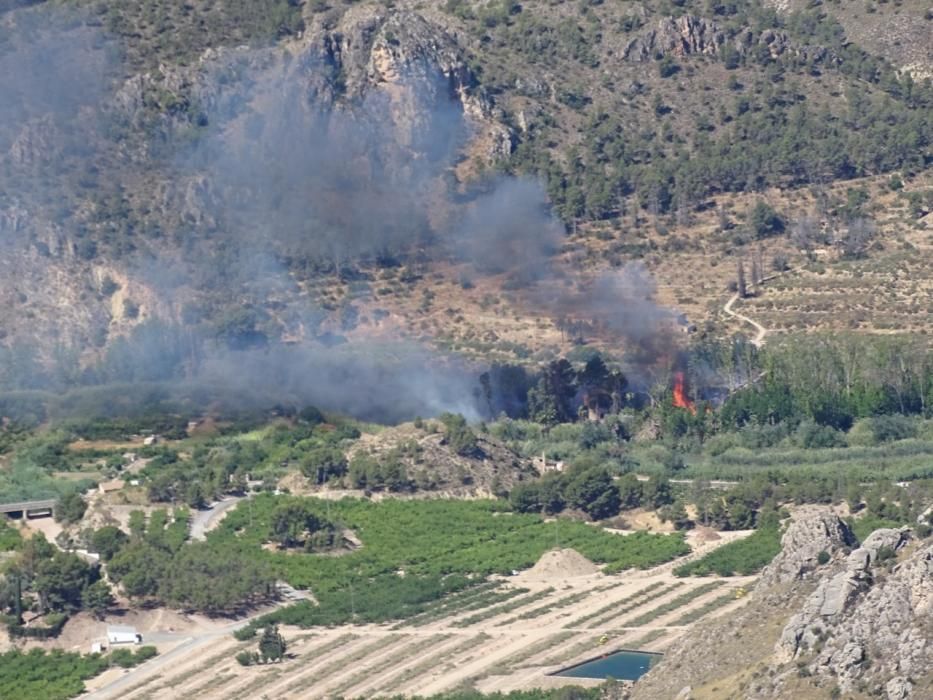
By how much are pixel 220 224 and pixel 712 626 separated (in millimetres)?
101052

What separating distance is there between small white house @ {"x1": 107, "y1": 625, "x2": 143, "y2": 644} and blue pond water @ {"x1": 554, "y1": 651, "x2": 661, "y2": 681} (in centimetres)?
1882

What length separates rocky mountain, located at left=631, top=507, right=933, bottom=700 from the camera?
87.2 m

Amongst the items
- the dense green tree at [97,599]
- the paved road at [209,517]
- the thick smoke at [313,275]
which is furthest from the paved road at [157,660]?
the thick smoke at [313,275]

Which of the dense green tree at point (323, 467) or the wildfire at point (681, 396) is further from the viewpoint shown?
the wildfire at point (681, 396)

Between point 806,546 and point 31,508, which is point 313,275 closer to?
point 31,508

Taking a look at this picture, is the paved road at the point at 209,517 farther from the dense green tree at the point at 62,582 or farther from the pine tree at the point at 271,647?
the pine tree at the point at 271,647

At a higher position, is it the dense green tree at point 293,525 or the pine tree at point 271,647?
the pine tree at point 271,647

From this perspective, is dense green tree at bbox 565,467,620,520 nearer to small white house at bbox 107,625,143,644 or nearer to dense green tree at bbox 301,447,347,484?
dense green tree at bbox 301,447,347,484

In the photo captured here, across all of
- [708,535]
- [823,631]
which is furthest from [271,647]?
[823,631]

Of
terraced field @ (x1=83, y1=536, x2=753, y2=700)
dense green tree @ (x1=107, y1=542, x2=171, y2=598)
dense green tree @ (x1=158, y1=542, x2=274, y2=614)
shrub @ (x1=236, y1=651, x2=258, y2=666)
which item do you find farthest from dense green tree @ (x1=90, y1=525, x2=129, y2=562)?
shrub @ (x1=236, y1=651, x2=258, y2=666)

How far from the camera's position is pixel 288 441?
163125 millimetres

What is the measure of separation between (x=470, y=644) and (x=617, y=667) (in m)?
8.62

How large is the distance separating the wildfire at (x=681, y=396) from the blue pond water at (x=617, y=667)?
5006cm

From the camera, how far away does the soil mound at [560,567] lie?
132125 millimetres
